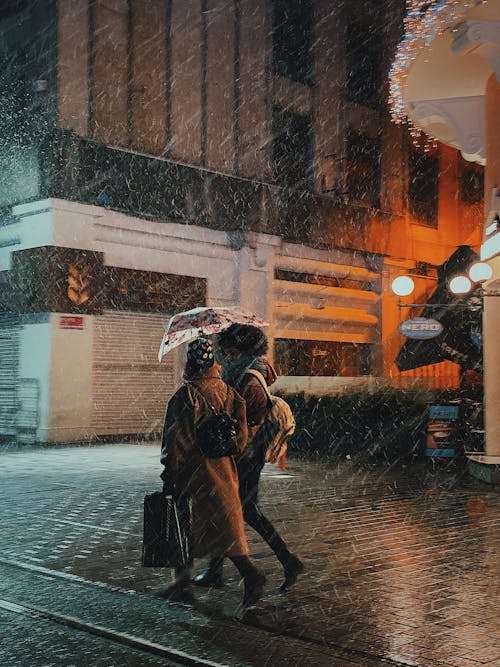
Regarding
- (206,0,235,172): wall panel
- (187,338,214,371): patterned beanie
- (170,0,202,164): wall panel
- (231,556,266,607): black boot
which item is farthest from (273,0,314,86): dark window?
(231,556,266,607): black boot

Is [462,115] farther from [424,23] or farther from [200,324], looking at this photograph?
[200,324]

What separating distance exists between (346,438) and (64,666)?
1164 centimetres

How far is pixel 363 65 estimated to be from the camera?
2628 centimetres

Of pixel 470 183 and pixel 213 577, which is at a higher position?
pixel 470 183

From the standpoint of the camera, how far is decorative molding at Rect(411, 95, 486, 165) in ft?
44.1

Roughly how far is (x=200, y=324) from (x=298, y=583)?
78.3 inches

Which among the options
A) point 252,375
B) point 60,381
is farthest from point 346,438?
point 252,375

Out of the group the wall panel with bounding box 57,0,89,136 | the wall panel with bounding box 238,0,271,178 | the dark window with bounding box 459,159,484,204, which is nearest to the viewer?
the wall panel with bounding box 57,0,89,136

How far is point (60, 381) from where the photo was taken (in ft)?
59.9

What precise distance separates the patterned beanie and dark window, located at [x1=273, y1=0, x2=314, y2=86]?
1898cm

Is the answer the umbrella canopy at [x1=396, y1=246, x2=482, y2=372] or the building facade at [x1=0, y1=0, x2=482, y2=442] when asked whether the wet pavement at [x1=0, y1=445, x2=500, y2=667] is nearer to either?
the building facade at [x1=0, y1=0, x2=482, y2=442]

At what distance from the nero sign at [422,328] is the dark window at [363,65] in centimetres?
1207

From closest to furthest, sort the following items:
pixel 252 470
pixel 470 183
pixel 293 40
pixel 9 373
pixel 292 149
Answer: pixel 252 470, pixel 9 373, pixel 292 149, pixel 293 40, pixel 470 183

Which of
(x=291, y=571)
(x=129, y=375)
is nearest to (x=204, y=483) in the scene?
(x=291, y=571)
